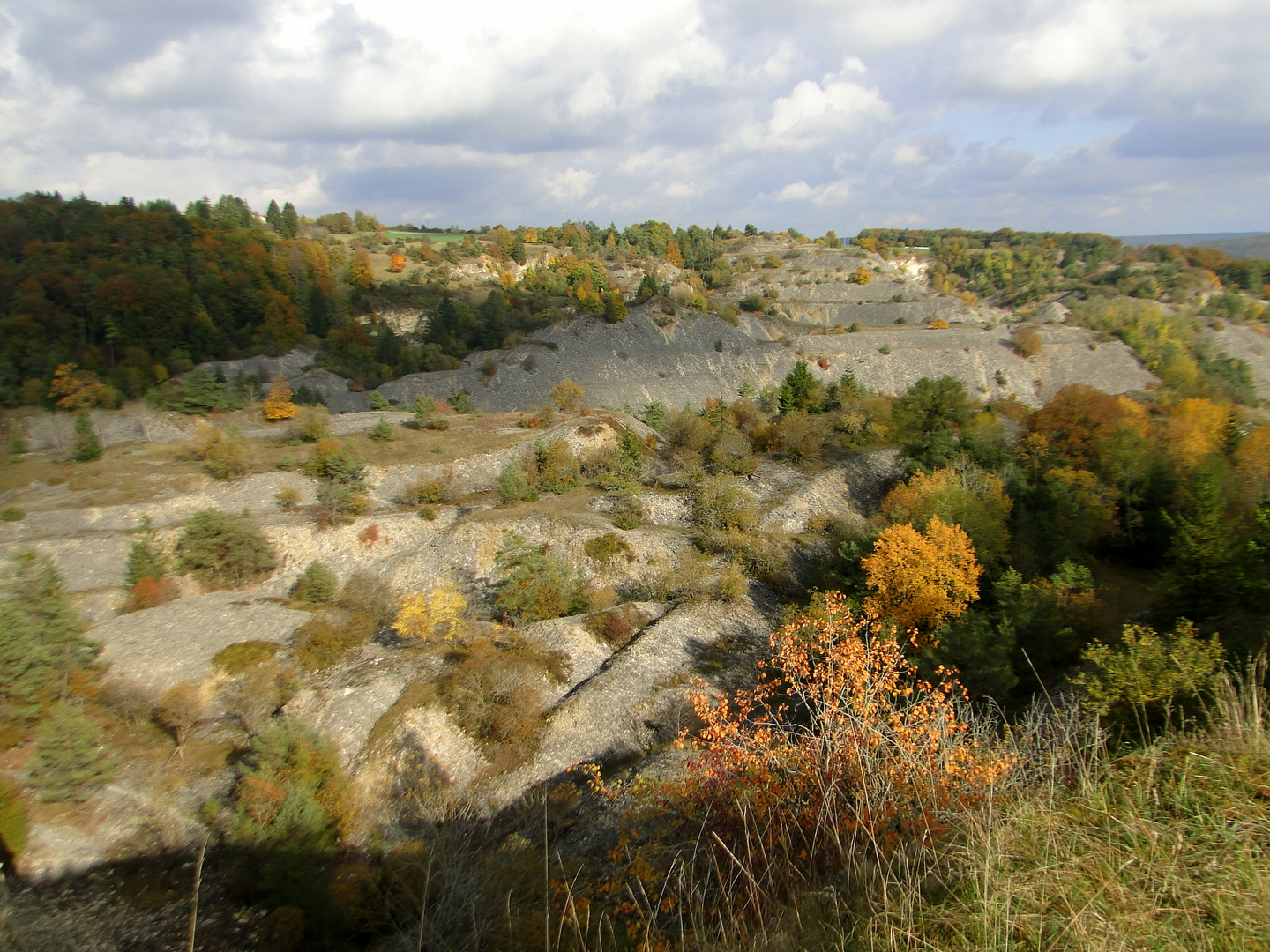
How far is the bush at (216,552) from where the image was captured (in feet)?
75.5

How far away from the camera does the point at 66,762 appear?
41.8 feet

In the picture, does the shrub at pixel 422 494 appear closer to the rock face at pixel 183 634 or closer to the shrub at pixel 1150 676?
the rock face at pixel 183 634

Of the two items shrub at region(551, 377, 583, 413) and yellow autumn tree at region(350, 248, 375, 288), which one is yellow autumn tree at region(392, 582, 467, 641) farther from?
yellow autumn tree at region(350, 248, 375, 288)

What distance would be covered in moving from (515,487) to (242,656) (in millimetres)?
12795

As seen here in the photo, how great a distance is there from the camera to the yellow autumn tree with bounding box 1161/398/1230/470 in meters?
27.7

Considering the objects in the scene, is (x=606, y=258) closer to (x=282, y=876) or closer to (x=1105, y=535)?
(x=1105, y=535)

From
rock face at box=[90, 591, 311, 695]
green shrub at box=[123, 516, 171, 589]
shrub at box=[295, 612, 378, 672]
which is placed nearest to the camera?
rock face at box=[90, 591, 311, 695]

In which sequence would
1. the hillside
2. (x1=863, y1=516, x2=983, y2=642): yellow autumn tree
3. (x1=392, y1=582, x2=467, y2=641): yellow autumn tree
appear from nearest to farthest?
the hillside → (x1=863, y1=516, x2=983, y2=642): yellow autumn tree → (x1=392, y1=582, x2=467, y2=641): yellow autumn tree

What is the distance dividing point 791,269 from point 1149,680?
105 metres

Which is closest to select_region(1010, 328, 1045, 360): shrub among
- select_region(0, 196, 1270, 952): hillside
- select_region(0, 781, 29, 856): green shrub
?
select_region(0, 196, 1270, 952): hillside

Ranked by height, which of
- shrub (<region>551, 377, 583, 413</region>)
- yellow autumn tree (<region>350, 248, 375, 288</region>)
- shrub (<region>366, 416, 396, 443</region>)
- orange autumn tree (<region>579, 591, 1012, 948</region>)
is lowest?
shrub (<region>366, 416, 396, 443</region>)

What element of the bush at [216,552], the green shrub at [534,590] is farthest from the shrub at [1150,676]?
the bush at [216,552]

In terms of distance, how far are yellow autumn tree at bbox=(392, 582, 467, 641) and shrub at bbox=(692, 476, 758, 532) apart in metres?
11.3

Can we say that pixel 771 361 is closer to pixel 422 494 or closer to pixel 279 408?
pixel 422 494
